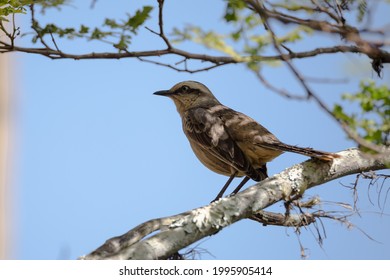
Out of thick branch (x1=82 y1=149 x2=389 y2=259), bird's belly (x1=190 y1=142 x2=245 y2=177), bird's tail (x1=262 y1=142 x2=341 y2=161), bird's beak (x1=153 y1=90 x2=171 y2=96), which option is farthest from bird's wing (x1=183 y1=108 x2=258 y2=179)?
thick branch (x1=82 y1=149 x2=389 y2=259)

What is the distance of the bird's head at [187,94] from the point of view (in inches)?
322

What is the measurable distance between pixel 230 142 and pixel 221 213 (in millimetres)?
2239

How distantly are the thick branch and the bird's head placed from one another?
2.96 m

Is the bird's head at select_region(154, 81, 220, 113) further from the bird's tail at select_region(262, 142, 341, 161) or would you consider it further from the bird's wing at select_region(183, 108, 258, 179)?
the bird's tail at select_region(262, 142, 341, 161)

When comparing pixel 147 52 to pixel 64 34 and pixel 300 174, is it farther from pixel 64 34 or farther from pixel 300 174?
pixel 300 174

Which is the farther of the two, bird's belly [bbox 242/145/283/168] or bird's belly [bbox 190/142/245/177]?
bird's belly [bbox 190/142/245/177]

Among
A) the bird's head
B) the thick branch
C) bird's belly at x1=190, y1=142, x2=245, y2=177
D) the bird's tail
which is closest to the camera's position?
the thick branch

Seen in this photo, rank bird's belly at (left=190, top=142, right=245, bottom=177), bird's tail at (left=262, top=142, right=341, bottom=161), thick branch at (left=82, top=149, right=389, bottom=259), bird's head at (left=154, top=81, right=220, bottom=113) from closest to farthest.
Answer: thick branch at (left=82, top=149, right=389, bottom=259) → bird's tail at (left=262, top=142, right=341, bottom=161) → bird's belly at (left=190, top=142, right=245, bottom=177) → bird's head at (left=154, top=81, right=220, bottom=113)

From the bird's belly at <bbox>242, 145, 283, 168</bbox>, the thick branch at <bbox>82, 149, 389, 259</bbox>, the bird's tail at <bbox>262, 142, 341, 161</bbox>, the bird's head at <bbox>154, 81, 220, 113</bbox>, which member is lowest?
the thick branch at <bbox>82, 149, 389, 259</bbox>

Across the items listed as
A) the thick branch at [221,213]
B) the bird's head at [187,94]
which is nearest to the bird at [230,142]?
the bird's head at [187,94]

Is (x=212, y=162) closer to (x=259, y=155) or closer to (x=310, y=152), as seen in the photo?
(x=259, y=155)

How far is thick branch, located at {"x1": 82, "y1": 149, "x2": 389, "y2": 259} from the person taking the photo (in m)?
4.11
